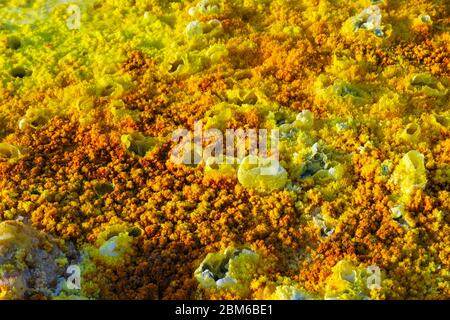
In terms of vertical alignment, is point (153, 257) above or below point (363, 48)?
below

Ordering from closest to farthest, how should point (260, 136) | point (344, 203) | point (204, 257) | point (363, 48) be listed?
point (204, 257) → point (344, 203) → point (260, 136) → point (363, 48)

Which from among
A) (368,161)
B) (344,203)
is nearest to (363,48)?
(368,161)

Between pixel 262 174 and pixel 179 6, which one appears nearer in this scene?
pixel 262 174

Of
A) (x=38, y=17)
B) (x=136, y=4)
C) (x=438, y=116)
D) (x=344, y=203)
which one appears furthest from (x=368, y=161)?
(x=38, y=17)

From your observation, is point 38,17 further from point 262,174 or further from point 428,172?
point 428,172

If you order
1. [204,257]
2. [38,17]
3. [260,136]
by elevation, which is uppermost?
[38,17]

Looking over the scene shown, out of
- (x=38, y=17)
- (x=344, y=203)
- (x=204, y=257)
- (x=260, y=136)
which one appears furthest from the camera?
(x=38, y=17)
